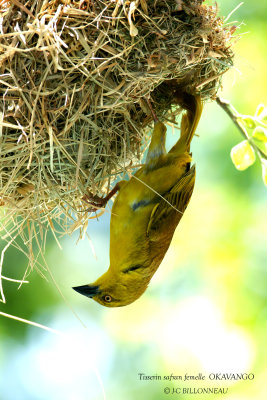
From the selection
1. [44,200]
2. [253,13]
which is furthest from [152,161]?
[253,13]

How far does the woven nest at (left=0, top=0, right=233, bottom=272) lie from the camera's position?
1.90m

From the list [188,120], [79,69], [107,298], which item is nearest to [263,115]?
[188,120]

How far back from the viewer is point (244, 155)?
2264mm

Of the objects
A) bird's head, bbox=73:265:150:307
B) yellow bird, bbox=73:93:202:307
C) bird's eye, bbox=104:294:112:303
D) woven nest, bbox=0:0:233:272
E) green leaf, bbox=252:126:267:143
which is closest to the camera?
woven nest, bbox=0:0:233:272

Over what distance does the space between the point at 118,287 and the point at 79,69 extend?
3.78 feet

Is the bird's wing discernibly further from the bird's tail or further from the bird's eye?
the bird's eye

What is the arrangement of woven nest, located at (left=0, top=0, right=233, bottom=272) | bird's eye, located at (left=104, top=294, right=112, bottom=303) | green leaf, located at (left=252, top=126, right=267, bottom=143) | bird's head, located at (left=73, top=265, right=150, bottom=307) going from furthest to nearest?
1. bird's eye, located at (left=104, top=294, right=112, bottom=303)
2. bird's head, located at (left=73, top=265, right=150, bottom=307)
3. green leaf, located at (left=252, top=126, right=267, bottom=143)
4. woven nest, located at (left=0, top=0, right=233, bottom=272)

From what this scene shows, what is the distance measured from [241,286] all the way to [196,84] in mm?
3460

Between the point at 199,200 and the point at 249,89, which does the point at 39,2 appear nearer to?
the point at 249,89

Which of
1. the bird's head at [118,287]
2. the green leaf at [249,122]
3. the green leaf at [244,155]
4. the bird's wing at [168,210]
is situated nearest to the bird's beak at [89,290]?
the bird's head at [118,287]

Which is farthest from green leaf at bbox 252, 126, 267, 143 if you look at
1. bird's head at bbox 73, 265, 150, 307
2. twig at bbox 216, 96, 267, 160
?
bird's head at bbox 73, 265, 150, 307

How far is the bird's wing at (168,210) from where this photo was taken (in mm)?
2428

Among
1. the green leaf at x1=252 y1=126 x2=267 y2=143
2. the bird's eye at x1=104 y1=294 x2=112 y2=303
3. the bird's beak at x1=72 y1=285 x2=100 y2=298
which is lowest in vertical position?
the bird's eye at x1=104 y1=294 x2=112 y2=303

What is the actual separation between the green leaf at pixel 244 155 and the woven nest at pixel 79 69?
1.18 feet
